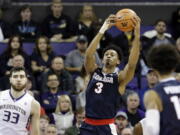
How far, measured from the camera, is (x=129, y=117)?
12.1 metres

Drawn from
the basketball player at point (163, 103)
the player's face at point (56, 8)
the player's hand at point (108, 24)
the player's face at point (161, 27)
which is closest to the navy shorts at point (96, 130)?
the player's hand at point (108, 24)

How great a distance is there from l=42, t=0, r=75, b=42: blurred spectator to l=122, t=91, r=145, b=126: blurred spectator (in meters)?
2.88

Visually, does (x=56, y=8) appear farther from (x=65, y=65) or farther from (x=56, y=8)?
(x=65, y=65)

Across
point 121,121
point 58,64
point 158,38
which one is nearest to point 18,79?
point 121,121

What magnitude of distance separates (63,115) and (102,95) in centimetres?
358

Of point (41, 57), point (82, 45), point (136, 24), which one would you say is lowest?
point (136, 24)

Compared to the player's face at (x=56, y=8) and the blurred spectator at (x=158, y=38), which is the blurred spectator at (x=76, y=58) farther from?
the blurred spectator at (x=158, y=38)

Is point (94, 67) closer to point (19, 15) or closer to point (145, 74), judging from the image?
point (145, 74)

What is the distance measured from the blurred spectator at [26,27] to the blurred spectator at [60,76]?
1635 millimetres

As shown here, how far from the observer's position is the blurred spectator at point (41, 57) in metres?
13.3

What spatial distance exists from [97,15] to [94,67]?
7.22 metres

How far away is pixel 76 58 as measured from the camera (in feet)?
44.3

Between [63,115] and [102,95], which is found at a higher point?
[102,95]

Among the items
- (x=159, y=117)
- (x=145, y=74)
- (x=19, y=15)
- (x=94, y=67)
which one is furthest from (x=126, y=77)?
(x=19, y=15)
